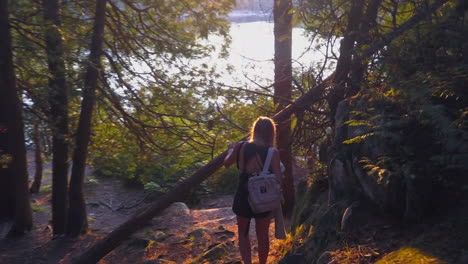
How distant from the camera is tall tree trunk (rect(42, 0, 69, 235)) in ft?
26.0

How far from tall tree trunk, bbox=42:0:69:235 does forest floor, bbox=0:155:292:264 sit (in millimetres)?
630

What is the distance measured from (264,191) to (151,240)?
4518mm

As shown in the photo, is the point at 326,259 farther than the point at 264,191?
No

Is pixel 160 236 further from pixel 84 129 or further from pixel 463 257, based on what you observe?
pixel 463 257

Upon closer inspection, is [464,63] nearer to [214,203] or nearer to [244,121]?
[244,121]

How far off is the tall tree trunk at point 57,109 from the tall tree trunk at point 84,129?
0.25 m

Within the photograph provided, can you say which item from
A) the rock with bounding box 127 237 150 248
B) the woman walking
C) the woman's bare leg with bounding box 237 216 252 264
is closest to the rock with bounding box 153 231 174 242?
the rock with bounding box 127 237 150 248

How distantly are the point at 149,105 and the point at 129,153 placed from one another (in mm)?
1182

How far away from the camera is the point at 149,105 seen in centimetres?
941

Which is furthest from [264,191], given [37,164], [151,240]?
[37,164]

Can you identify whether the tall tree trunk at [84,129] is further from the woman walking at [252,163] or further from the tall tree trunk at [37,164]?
the woman walking at [252,163]

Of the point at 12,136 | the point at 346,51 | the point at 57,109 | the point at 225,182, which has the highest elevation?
the point at 346,51

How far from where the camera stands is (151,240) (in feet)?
29.9

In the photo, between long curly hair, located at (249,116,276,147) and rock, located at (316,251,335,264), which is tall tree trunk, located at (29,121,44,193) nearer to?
long curly hair, located at (249,116,276,147)
